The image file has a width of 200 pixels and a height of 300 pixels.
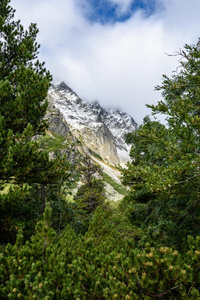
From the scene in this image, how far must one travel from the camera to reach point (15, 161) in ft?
20.0

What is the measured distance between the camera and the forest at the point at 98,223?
8.21 feet

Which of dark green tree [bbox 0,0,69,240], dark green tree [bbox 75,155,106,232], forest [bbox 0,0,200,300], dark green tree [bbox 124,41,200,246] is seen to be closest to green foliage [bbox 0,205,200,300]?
forest [bbox 0,0,200,300]

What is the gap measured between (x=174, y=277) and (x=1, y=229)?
5.87 m

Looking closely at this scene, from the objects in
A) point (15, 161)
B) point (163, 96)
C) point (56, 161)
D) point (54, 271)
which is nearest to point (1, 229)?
point (15, 161)

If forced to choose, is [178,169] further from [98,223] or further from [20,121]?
[20,121]

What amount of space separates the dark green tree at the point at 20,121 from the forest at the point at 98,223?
4 centimetres

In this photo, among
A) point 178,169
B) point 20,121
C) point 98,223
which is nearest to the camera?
point 178,169

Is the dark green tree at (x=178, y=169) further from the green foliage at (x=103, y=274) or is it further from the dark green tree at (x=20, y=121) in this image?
the dark green tree at (x=20, y=121)

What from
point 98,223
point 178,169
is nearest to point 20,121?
point 98,223

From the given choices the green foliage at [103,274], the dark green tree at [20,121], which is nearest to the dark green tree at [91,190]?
the dark green tree at [20,121]

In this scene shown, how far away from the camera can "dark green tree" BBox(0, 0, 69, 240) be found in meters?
5.95

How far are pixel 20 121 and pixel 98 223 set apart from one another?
14.8 ft

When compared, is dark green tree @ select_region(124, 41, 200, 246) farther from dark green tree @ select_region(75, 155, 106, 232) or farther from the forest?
dark green tree @ select_region(75, 155, 106, 232)

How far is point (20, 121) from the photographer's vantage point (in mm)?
6789
